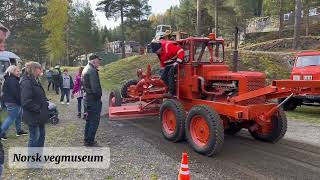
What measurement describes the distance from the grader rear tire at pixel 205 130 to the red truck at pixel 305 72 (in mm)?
6626

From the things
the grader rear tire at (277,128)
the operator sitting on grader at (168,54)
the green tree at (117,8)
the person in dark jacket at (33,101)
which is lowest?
the grader rear tire at (277,128)

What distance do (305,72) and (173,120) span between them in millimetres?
7055

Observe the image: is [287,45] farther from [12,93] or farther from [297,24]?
[12,93]

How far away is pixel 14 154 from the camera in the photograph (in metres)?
7.75

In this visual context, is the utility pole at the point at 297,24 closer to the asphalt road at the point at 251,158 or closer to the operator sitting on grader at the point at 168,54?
the asphalt road at the point at 251,158

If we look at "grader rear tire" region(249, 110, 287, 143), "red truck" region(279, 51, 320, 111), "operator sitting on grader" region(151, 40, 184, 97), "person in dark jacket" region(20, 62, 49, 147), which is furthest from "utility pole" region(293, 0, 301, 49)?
"person in dark jacket" region(20, 62, 49, 147)

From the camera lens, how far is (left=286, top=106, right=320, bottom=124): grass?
12.7 metres

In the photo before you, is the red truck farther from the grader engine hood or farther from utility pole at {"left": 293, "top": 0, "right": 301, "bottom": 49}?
utility pole at {"left": 293, "top": 0, "right": 301, "bottom": 49}

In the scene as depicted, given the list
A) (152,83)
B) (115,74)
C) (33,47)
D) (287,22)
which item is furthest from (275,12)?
(152,83)

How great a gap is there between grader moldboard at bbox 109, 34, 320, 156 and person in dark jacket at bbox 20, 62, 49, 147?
10.1 ft

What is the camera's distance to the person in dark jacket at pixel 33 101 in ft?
21.7

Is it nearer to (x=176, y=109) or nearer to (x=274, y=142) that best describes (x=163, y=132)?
(x=176, y=109)

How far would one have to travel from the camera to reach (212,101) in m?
8.79

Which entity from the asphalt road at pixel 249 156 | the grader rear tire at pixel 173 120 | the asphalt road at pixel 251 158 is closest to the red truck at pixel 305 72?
the asphalt road at pixel 249 156
